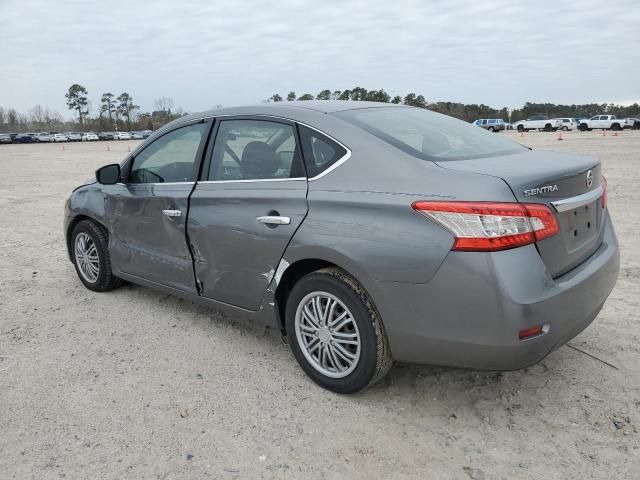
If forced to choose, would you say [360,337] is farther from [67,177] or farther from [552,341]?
[67,177]

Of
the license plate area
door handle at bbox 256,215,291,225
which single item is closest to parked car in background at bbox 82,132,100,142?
door handle at bbox 256,215,291,225

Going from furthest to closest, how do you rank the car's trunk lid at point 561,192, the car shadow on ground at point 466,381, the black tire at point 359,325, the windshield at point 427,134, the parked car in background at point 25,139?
the parked car in background at point 25,139 → the car shadow on ground at point 466,381 → the windshield at point 427,134 → the black tire at point 359,325 → the car's trunk lid at point 561,192

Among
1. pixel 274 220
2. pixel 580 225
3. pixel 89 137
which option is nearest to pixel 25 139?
pixel 89 137

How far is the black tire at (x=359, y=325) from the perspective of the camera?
9.57ft

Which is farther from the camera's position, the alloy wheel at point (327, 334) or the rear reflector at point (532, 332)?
the alloy wheel at point (327, 334)

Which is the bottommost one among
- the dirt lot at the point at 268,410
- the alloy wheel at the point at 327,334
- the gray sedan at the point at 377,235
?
the dirt lot at the point at 268,410

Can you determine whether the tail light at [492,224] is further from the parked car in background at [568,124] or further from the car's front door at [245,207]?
the parked car in background at [568,124]

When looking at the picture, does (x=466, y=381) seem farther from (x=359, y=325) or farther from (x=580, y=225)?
(x=580, y=225)

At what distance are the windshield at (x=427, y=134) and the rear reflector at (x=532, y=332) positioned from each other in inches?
38.3

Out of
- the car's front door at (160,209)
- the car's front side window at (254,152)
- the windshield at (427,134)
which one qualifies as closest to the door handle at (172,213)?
the car's front door at (160,209)

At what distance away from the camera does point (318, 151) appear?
322 cm

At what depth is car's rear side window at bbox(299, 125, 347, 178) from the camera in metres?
3.13

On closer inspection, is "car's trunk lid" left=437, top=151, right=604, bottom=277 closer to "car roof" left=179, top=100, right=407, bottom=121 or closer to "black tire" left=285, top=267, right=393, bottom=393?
"black tire" left=285, top=267, right=393, bottom=393

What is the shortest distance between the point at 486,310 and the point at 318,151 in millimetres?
1337
